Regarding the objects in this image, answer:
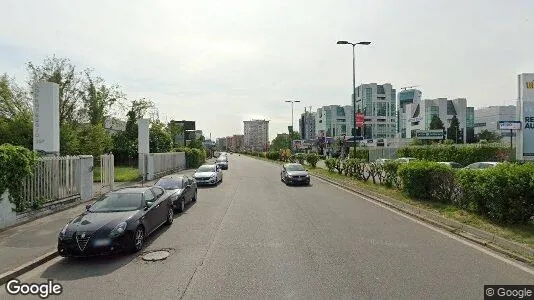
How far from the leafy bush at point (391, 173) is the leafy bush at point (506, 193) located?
254 inches

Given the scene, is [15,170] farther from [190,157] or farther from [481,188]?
[190,157]

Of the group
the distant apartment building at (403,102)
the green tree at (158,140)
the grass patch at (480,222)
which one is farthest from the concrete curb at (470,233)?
the distant apartment building at (403,102)

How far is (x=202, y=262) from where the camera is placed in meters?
7.35

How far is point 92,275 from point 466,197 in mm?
10145

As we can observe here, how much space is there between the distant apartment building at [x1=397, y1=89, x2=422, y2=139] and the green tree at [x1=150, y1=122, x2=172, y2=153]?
108752 mm

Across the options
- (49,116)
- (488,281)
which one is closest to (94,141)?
(49,116)

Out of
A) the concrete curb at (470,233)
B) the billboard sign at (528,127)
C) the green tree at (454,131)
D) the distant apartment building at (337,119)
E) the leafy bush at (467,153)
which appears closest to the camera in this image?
the concrete curb at (470,233)

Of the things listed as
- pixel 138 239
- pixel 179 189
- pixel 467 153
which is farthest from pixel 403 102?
pixel 138 239

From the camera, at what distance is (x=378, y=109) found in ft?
440

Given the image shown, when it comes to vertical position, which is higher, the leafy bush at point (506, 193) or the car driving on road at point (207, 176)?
the leafy bush at point (506, 193)

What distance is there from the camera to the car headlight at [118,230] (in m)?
7.78

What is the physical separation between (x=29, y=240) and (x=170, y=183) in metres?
5.87

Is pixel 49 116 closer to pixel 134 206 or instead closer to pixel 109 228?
pixel 134 206

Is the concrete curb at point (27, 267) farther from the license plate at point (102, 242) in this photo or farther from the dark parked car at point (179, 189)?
the dark parked car at point (179, 189)
